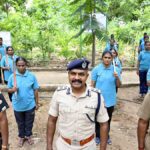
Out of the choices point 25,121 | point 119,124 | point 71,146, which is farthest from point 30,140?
point 71,146

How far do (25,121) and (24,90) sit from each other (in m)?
0.62

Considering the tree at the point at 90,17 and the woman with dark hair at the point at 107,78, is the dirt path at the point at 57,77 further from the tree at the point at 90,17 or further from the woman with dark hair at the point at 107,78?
the woman with dark hair at the point at 107,78

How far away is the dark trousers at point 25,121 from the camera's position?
5544 millimetres

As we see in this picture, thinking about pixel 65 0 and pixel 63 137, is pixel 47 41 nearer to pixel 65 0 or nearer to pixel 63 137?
pixel 65 0

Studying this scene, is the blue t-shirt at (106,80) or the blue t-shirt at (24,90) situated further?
the blue t-shirt at (24,90)

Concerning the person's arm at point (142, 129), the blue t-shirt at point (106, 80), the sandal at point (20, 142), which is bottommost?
the sandal at point (20, 142)

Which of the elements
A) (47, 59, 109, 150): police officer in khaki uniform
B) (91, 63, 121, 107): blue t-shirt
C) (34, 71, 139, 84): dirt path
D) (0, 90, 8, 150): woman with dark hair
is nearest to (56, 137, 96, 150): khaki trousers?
(47, 59, 109, 150): police officer in khaki uniform

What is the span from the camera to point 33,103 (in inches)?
219

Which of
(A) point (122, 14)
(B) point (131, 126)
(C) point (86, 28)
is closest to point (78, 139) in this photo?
(B) point (131, 126)

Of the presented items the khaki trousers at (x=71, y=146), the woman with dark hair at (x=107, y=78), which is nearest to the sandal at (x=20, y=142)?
the woman with dark hair at (x=107, y=78)

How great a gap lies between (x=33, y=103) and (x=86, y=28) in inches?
127

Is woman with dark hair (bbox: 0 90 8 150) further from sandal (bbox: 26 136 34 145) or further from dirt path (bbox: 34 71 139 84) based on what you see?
dirt path (bbox: 34 71 139 84)

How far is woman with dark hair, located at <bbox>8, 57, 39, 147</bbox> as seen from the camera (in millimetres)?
5289

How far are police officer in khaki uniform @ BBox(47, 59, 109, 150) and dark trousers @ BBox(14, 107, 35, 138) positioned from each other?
2.36 meters
